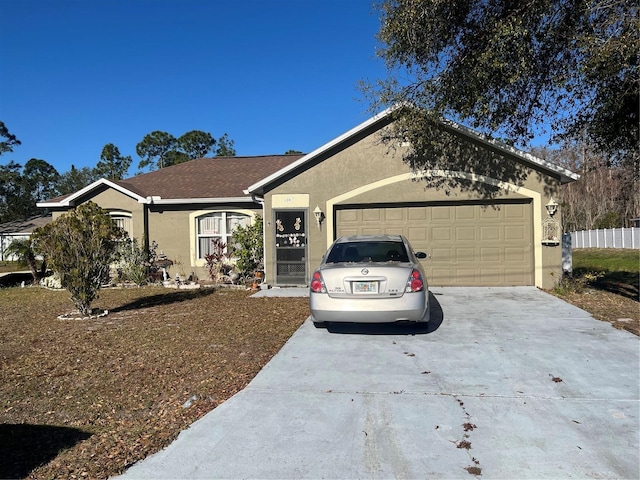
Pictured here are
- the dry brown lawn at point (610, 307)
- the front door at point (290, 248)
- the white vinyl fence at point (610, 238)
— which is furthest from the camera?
the white vinyl fence at point (610, 238)

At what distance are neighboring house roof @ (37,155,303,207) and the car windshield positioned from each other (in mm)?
6621

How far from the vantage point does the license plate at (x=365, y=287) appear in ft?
20.1

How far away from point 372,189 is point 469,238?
110 inches

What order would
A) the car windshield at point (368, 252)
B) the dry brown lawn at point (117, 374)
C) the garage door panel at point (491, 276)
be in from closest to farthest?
the dry brown lawn at point (117, 374) < the car windshield at point (368, 252) < the garage door panel at point (491, 276)

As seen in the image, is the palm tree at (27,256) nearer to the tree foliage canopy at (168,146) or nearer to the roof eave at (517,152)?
the roof eave at (517,152)

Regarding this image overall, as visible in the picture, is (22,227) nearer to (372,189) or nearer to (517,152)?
(372,189)

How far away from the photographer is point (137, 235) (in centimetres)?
1417

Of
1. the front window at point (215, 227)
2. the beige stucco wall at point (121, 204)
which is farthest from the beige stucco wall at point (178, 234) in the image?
the beige stucco wall at point (121, 204)

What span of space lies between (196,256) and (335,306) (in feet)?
30.2

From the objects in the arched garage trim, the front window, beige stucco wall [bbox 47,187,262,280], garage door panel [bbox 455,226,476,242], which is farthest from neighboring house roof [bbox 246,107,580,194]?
beige stucco wall [bbox 47,187,262,280]

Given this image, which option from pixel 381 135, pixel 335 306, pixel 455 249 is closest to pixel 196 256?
pixel 381 135

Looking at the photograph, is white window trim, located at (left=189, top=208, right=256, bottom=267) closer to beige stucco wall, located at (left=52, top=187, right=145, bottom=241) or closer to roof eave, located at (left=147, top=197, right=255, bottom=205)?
roof eave, located at (left=147, top=197, right=255, bottom=205)

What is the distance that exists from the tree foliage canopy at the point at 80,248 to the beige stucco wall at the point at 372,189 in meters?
4.41

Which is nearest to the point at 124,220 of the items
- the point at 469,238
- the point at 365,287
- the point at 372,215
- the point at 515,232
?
the point at 372,215
